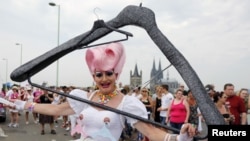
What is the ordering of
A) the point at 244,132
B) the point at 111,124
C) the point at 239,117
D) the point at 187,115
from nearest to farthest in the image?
the point at 244,132, the point at 111,124, the point at 239,117, the point at 187,115

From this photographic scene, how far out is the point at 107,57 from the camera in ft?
10.2

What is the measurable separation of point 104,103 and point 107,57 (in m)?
0.40

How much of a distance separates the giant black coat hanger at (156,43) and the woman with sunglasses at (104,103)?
1.46 feet

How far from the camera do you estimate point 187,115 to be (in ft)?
22.6

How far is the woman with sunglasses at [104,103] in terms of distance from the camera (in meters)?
3.00

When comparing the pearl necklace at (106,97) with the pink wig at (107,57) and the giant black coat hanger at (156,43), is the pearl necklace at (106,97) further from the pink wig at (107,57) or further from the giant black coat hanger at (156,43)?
the giant black coat hanger at (156,43)

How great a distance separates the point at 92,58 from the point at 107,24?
58 centimetres

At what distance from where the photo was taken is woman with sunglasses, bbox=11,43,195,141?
300 centimetres

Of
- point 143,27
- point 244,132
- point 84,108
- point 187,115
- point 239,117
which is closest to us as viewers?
point 244,132

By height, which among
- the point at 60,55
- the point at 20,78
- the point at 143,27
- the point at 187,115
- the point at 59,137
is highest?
the point at 143,27

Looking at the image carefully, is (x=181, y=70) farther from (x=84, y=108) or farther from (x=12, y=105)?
(x=12, y=105)

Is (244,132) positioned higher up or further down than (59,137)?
higher up

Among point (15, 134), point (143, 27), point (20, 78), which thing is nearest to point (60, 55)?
point (20, 78)

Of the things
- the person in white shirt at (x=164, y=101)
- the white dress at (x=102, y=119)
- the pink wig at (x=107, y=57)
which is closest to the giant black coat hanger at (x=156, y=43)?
the pink wig at (x=107, y=57)
